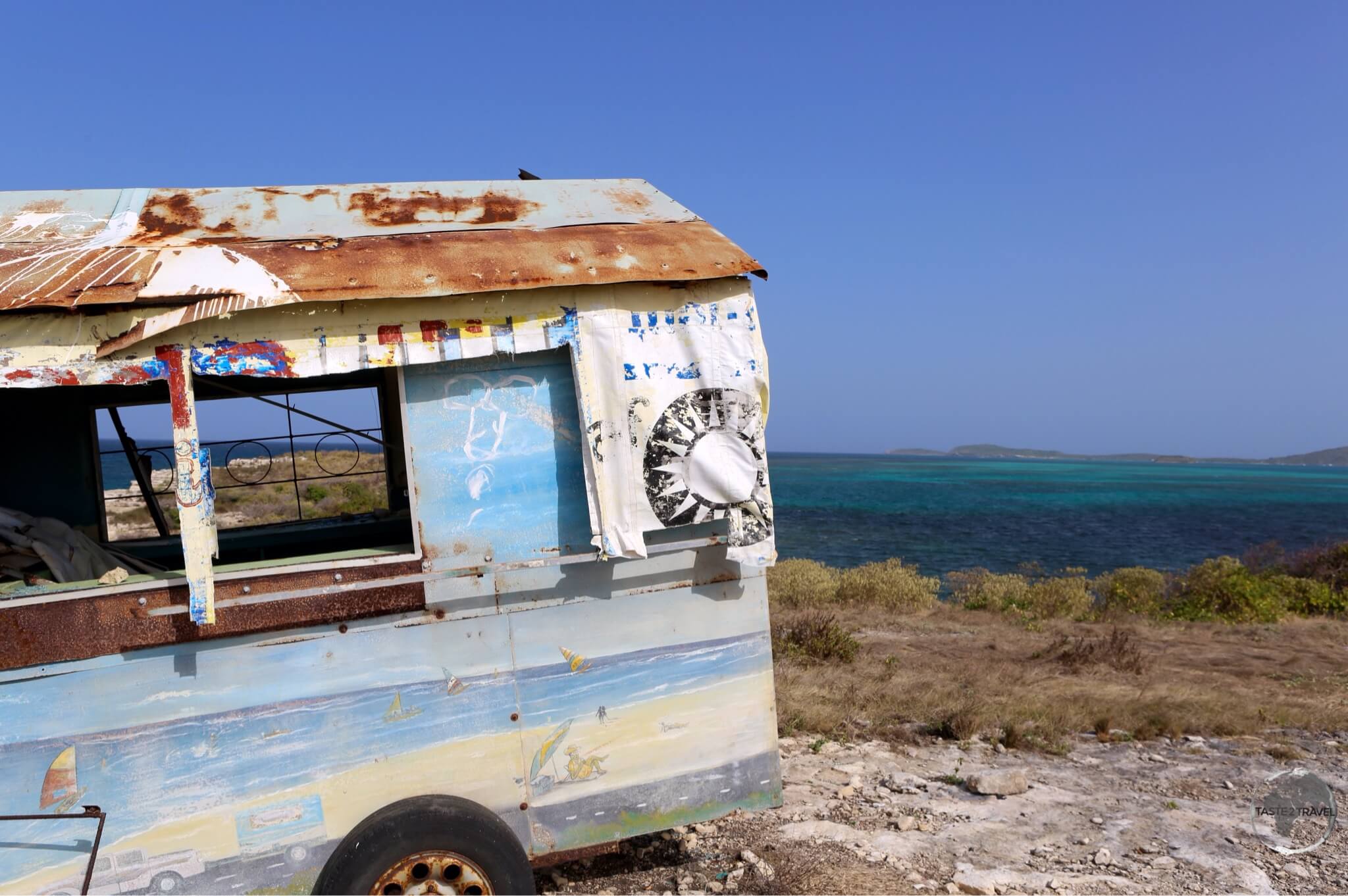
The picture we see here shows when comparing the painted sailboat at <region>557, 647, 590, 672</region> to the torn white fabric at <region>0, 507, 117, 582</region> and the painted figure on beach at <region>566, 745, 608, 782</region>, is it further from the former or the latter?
the torn white fabric at <region>0, 507, 117, 582</region>

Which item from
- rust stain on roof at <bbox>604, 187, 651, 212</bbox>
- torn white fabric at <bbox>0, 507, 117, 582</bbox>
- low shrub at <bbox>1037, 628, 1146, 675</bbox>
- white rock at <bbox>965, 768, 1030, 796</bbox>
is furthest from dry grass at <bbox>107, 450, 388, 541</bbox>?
white rock at <bbox>965, 768, 1030, 796</bbox>

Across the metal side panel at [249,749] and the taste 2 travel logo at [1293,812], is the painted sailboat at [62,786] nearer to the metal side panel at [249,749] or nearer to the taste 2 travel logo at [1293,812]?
the metal side panel at [249,749]

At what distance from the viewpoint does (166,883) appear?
3.00m

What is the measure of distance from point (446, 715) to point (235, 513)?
17898 millimetres

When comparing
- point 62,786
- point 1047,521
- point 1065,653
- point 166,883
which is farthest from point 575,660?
point 1047,521

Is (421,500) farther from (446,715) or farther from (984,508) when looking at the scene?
(984,508)

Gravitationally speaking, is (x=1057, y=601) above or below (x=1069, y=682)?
below

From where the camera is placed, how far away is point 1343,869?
4.25 meters

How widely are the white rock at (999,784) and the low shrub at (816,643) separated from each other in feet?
10.4

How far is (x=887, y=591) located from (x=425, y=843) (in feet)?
36.2

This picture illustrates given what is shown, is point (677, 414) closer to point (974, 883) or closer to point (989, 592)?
point (974, 883)

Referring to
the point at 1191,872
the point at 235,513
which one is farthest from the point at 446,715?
the point at 235,513

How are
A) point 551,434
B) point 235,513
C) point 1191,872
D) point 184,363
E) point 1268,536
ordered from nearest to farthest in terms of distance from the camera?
point 184,363
point 551,434
point 1191,872
point 235,513
point 1268,536

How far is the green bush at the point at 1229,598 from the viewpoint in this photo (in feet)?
37.5
